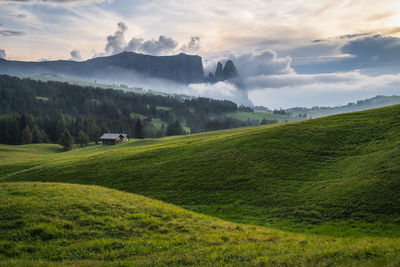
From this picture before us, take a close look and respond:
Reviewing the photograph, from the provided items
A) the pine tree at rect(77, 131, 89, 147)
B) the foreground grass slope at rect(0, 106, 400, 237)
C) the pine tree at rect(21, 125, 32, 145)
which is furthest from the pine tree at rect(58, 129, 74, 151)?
the foreground grass slope at rect(0, 106, 400, 237)

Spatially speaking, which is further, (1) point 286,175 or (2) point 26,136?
(2) point 26,136

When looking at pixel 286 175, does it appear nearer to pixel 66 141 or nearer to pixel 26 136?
pixel 66 141

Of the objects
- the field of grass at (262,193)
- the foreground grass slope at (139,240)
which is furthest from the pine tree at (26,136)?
the foreground grass slope at (139,240)

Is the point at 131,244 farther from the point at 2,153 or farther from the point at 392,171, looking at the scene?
the point at 2,153

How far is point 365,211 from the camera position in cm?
2134

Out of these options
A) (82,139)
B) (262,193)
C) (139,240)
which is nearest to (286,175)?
(262,193)

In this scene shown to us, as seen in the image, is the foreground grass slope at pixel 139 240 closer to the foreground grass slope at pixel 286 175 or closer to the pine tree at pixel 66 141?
the foreground grass slope at pixel 286 175

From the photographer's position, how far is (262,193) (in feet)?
92.4

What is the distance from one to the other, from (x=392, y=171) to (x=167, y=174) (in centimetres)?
2651

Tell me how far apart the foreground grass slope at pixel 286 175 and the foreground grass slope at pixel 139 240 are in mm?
6650

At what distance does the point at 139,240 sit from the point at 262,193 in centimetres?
1736

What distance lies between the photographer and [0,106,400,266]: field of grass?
12.6m

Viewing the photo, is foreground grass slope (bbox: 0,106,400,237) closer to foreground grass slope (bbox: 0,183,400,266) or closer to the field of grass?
the field of grass

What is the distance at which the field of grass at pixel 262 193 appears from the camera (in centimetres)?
1260
